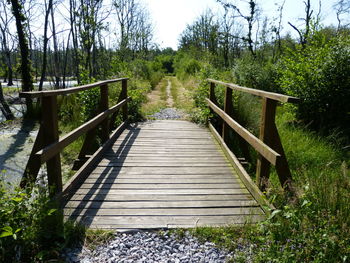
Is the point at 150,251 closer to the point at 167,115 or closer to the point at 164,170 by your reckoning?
the point at 164,170

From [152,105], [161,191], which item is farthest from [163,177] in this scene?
[152,105]

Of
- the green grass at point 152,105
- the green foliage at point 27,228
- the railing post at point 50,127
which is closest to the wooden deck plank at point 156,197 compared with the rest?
the railing post at point 50,127

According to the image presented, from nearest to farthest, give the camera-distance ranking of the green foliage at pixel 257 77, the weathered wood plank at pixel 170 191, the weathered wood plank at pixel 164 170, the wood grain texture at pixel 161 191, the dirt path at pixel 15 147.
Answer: the wood grain texture at pixel 161 191
the weathered wood plank at pixel 170 191
the weathered wood plank at pixel 164 170
the dirt path at pixel 15 147
the green foliage at pixel 257 77

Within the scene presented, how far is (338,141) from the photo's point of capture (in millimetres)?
5832

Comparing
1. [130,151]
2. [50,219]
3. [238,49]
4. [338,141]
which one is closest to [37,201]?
[50,219]

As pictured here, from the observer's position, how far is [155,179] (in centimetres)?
388

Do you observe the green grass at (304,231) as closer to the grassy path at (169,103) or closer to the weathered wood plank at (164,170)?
the weathered wood plank at (164,170)

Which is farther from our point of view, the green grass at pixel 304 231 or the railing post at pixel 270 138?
the railing post at pixel 270 138

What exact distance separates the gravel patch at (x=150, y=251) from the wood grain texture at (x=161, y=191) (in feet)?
0.54

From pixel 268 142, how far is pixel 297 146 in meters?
2.61

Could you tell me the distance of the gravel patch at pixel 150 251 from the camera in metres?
2.27

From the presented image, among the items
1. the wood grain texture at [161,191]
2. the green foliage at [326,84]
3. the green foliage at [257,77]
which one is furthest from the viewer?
the green foliage at [257,77]

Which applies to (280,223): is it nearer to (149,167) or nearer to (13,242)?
(13,242)

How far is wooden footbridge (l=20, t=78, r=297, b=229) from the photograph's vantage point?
9.07ft
